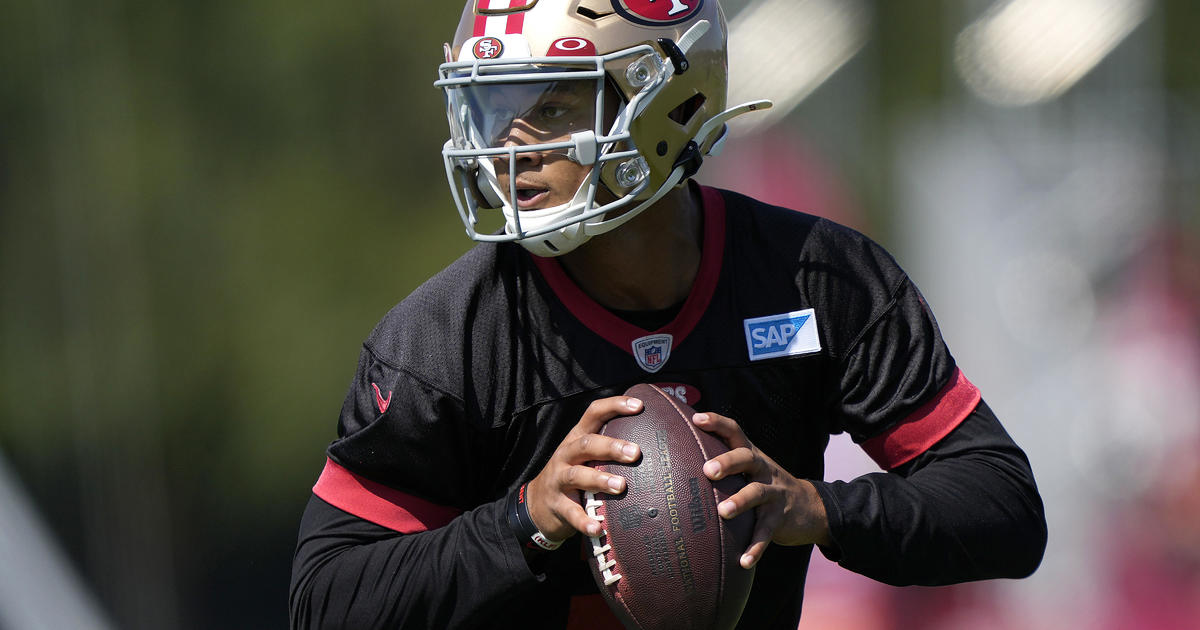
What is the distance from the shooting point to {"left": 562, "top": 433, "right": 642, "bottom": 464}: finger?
5.75 feet

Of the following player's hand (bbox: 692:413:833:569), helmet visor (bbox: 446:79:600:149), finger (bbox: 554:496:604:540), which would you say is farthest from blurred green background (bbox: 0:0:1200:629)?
finger (bbox: 554:496:604:540)

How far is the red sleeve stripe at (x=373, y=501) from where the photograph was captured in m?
2.03

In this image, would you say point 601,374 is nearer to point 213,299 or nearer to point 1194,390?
point 213,299

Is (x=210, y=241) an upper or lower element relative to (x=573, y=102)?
lower

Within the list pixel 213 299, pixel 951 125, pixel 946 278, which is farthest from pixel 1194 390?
pixel 213 299

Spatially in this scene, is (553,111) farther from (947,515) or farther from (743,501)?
(947,515)

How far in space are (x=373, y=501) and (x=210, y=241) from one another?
87.9 inches

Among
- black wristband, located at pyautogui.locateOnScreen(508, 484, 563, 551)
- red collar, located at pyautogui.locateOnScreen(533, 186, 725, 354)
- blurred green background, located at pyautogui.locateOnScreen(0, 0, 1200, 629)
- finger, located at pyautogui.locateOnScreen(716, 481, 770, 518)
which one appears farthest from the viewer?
blurred green background, located at pyautogui.locateOnScreen(0, 0, 1200, 629)

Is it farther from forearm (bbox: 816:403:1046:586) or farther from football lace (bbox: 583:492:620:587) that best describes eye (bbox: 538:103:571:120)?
forearm (bbox: 816:403:1046:586)

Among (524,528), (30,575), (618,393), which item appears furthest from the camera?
(30,575)

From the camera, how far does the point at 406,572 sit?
1949 mm

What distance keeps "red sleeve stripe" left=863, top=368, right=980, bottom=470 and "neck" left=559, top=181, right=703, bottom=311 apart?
0.45 m

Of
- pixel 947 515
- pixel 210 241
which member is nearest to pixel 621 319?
pixel 947 515

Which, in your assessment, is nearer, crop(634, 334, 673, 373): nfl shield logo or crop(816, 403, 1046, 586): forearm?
crop(816, 403, 1046, 586): forearm
